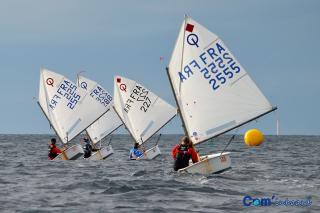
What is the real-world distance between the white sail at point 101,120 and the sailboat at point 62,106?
3.95 meters

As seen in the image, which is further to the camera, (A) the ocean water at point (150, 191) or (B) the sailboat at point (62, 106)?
(B) the sailboat at point (62, 106)

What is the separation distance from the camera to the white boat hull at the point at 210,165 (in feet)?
74.9

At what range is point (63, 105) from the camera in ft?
137

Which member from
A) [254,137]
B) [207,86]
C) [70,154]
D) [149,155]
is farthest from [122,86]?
[207,86]

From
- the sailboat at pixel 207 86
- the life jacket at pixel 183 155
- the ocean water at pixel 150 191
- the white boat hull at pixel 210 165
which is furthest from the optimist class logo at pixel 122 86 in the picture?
the white boat hull at pixel 210 165

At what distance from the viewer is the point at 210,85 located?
24.5 m

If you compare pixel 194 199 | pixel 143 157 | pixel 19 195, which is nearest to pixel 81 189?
pixel 19 195

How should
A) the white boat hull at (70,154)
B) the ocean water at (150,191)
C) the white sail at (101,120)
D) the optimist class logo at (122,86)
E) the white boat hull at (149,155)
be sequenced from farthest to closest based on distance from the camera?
the white sail at (101,120)
the optimist class logo at (122,86)
the white boat hull at (149,155)
the white boat hull at (70,154)
the ocean water at (150,191)

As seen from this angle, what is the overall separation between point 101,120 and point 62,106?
27.3ft

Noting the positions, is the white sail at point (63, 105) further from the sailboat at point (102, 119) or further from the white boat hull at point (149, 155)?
the white boat hull at point (149, 155)

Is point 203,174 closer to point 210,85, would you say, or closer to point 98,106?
point 210,85

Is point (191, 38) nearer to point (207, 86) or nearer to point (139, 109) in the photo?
point (207, 86)

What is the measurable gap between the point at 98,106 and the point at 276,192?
26856 mm

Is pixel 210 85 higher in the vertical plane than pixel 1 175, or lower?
higher
